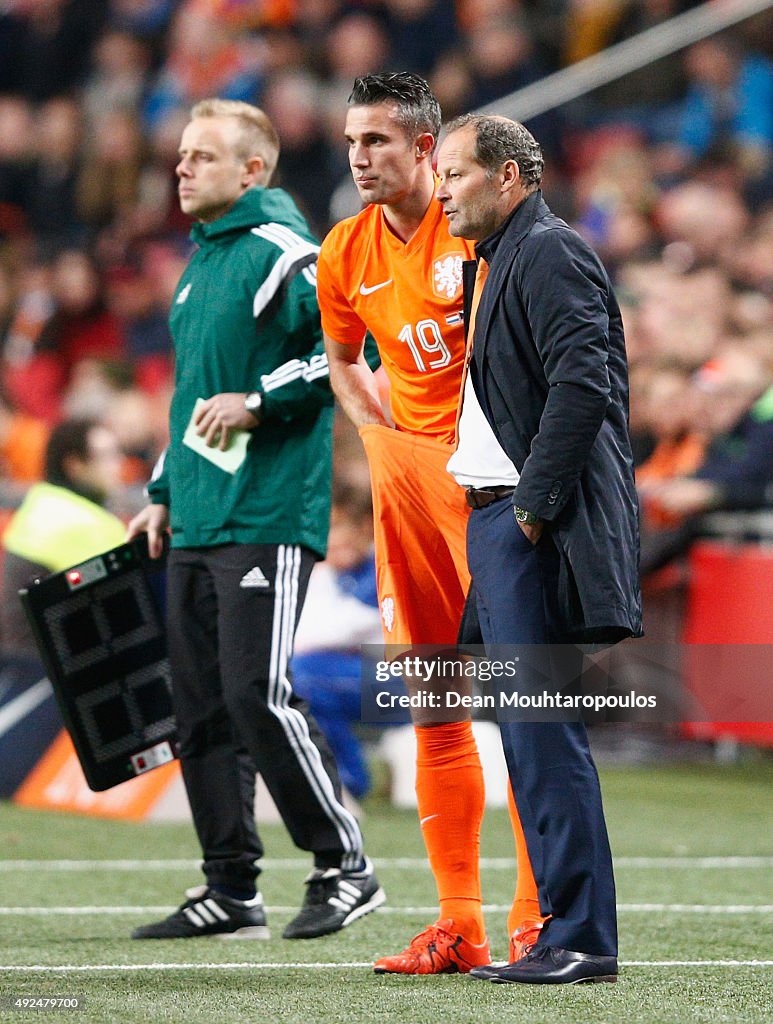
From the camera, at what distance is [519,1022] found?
134 inches

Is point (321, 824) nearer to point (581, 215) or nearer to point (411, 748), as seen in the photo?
point (411, 748)

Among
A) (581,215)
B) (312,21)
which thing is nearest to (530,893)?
(581,215)

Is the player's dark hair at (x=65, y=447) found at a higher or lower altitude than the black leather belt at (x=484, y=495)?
lower

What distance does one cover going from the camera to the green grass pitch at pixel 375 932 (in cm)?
359

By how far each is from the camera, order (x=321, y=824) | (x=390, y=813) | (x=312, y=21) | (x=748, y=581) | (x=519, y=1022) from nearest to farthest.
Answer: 1. (x=519, y=1022)
2. (x=321, y=824)
3. (x=390, y=813)
4. (x=748, y=581)
5. (x=312, y=21)

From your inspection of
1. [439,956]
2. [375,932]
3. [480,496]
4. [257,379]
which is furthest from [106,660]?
[480,496]

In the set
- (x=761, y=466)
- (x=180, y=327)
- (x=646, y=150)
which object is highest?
(x=646, y=150)

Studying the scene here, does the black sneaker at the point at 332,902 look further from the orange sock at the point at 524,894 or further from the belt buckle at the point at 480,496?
the belt buckle at the point at 480,496

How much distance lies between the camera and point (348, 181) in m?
11.9

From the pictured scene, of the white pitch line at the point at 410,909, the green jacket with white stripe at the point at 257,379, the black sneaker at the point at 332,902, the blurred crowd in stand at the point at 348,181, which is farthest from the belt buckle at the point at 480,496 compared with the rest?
the blurred crowd in stand at the point at 348,181

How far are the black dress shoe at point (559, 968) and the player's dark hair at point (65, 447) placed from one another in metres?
4.33

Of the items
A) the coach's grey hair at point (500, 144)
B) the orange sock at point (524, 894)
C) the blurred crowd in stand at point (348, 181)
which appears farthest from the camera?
the blurred crowd in stand at point (348, 181)

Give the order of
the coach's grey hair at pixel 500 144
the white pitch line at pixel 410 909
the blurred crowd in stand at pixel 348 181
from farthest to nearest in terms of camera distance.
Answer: the blurred crowd in stand at pixel 348 181 < the white pitch line at pixel 410 909 < the coach's grey hair at pixel 500 144

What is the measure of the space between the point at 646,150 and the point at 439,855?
832cm
